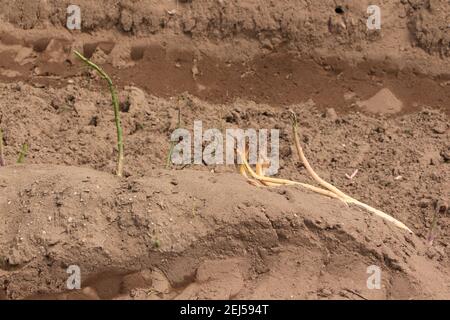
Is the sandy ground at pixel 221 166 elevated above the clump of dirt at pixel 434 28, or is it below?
below

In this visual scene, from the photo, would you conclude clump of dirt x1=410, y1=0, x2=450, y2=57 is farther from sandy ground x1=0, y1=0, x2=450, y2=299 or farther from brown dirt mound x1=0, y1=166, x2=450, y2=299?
brown dirt mound x1=0, y1=166, x2=450, y2=299

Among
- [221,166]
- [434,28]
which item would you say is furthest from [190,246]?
[434,28]

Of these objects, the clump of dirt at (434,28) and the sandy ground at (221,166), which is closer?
the sandy ground at (221,166)

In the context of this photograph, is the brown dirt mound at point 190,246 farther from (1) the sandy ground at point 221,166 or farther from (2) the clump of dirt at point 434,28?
(2) the clump of dirt at point 434,28

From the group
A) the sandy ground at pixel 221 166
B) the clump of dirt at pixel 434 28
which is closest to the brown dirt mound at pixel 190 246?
the sandy ground at pixel 221 166

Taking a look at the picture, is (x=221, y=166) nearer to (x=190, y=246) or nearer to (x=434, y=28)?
(x=190, y=246)

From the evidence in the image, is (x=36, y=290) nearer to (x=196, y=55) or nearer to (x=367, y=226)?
(x=367, y=226)

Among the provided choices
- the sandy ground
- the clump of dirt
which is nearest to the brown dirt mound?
the sandy ground
